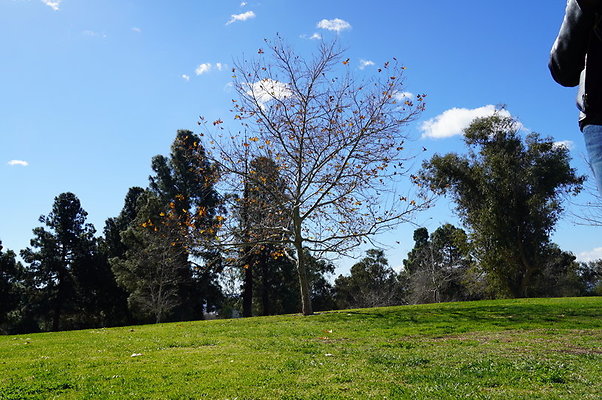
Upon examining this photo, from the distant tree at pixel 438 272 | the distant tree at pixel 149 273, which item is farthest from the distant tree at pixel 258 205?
the distant tree at pixel 438 272

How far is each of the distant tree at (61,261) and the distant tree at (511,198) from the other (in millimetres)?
30720

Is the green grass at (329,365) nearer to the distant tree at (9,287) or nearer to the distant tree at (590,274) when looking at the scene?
the distant tree at (9,287)

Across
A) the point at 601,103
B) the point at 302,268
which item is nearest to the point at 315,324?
the point at 302,268

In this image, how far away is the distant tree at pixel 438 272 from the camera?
44.6 metres

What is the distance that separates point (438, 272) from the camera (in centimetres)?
4466

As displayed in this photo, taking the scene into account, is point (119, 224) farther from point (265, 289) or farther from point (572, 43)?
point (572, 43)

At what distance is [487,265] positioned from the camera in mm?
30438

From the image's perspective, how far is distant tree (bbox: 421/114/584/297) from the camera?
96.0 ft

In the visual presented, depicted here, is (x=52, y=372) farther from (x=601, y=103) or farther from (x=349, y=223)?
(x=349, y=223)

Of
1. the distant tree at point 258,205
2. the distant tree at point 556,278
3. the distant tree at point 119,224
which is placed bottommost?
the distant tree at point 556,278

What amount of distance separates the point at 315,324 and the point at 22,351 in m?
7.34

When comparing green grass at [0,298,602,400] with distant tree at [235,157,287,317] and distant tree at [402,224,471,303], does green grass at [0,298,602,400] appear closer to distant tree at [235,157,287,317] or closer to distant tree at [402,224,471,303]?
distant tree at [235,157,287,317]

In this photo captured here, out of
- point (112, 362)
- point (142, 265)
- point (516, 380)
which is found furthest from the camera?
point (142, 265)

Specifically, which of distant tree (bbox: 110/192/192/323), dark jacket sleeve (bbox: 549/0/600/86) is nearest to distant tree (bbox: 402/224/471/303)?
distant tree (bbox: 110/192/192/323)
